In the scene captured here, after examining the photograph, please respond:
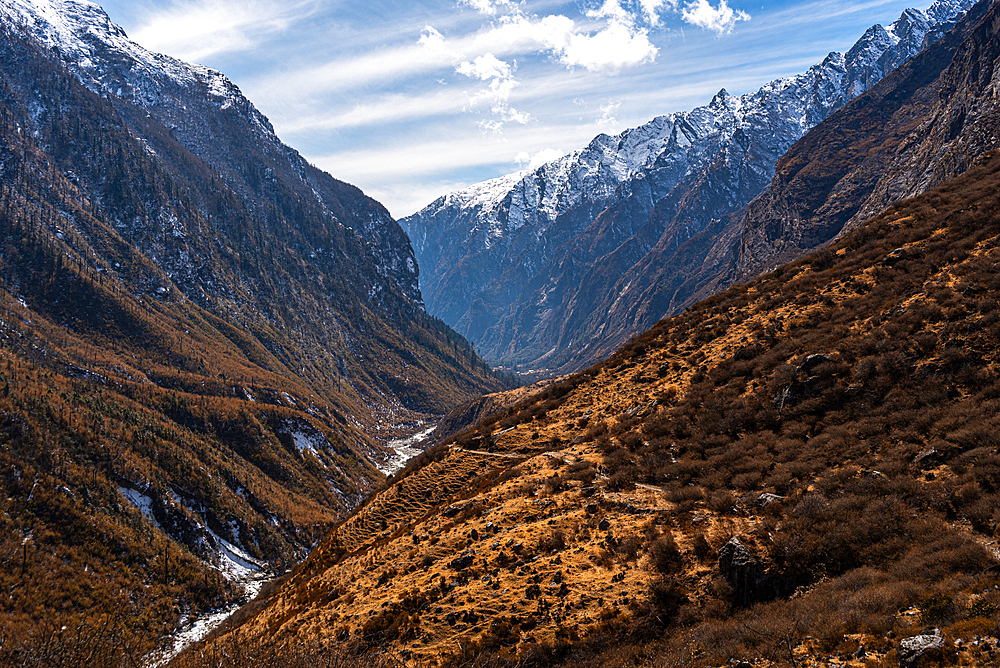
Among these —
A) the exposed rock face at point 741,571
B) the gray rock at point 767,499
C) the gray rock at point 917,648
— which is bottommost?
the exposed rock face at point 741,571

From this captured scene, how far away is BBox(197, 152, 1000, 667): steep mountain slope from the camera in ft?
46.0

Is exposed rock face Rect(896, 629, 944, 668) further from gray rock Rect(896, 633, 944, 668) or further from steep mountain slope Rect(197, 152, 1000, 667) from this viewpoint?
steep mountain slope Rect(197, 152, 1000, 667)

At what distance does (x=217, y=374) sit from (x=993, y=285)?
735 ft

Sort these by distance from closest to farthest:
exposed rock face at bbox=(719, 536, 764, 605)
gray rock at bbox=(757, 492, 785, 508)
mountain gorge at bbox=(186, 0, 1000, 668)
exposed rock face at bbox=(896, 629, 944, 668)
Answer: exposed rock face at bbox=(896, 629, 944, 668), mountain gorge at bbox=(186, 0, 1000, 668), exposed rock face at bbox=(719, 536, 764, 605), gray rock at bbox=(757, 492, 785, 508)

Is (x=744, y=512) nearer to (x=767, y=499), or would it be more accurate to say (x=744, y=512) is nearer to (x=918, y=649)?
(x=767, y=499)

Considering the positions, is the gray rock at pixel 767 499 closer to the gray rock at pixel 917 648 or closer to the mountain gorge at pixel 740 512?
the mountain gorge at pixel 740 512

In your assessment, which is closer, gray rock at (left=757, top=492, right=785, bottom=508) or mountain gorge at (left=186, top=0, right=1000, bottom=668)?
mountain gorge at (left=186, top=0, right=1000, bottom=668)

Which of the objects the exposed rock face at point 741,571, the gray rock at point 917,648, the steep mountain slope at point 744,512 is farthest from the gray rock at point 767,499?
the gray rock at point 917,648

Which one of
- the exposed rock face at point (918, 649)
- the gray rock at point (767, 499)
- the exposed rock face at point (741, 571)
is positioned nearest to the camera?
the exposed rock face at point (918, 649)

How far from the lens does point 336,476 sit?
6644 inches

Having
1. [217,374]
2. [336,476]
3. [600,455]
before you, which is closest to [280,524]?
[336,476]

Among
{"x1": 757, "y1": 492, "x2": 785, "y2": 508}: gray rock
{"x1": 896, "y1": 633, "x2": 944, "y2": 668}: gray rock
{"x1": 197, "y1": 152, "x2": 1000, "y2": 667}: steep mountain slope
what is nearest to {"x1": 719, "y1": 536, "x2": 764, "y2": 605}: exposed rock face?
{"x1": 197, "y1": 152, "x2": 1000, "y2": 667}: steep mountain slope

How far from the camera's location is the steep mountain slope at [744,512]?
1401 centimetres

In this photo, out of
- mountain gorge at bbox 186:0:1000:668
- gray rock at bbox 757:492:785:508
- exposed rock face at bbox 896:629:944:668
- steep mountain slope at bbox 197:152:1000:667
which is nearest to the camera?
exposed rock face at bbox 896:629:944:668
